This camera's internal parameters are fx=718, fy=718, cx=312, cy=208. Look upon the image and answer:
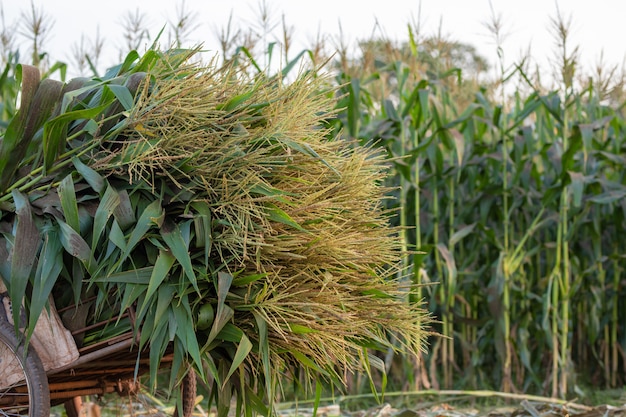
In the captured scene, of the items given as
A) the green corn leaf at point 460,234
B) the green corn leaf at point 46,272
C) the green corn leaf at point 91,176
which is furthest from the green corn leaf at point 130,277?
the green corn leaf at point 460,234

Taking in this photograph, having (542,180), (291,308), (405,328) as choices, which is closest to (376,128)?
(542,180)

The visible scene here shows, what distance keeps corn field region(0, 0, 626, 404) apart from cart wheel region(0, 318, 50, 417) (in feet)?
9.56

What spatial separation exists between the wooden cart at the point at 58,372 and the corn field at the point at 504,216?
258 cm

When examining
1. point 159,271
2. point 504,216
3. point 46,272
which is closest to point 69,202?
point 46,272

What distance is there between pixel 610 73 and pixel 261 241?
396 centimetres

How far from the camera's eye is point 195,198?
6.68ft

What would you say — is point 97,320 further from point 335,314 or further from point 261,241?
point 335,314

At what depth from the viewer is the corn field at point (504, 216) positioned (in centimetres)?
495

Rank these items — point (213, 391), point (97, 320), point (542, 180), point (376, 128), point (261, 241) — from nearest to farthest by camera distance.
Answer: point (261, 241) → point (97, 320) → point (213, 391) → point (376, 128) → point (542, 180)

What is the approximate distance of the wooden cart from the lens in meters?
2.03

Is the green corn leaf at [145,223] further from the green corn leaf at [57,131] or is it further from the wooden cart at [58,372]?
the green corn leaf at [57,131]

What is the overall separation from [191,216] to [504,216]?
3.58 metres

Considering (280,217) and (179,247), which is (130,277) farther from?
(280,217)

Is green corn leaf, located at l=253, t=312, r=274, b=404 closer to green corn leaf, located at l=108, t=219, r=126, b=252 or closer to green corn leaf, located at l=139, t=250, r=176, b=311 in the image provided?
green corn leaf, located at l=139, t=250, r=176, b=311
